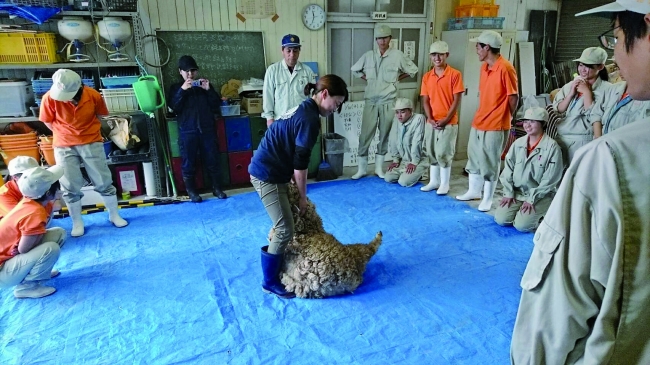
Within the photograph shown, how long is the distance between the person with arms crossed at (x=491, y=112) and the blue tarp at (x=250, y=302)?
2.11 feet

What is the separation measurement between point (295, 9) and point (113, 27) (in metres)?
2.32

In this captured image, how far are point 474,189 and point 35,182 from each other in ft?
13.9

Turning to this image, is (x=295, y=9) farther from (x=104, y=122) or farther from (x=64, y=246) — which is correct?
(x=64, y=246)

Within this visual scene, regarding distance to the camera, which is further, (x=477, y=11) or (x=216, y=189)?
(x=477, y=11)

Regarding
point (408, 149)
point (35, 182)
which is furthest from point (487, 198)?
point (35, 182)

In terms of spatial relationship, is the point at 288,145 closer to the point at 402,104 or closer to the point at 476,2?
the point at 402,104

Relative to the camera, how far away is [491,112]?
4383 millimetres

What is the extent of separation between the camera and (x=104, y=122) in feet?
15.9

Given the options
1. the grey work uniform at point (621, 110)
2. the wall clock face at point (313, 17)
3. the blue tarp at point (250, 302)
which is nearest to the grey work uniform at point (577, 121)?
the grey work uniform at point (621, 110)

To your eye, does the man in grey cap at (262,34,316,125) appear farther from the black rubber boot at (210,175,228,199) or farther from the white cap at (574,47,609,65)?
the white cap at (574,47,609,65)

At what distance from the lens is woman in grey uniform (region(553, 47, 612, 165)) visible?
363cm

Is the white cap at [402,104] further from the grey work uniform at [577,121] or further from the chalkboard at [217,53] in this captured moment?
the chalkboard at [217,53]

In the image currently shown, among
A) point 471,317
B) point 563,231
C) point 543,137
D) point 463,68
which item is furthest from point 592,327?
point 463,68

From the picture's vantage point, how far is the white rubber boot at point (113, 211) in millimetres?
4059
